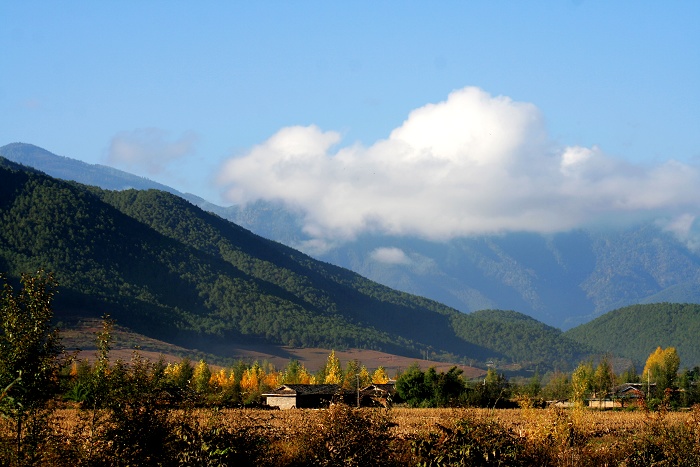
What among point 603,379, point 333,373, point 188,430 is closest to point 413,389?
point 333,373

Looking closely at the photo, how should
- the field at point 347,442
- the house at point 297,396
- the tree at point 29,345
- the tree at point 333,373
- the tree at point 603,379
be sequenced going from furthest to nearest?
the tree at point 333,373 < the tree at point 603,379 < the house at point 297,396 < the field at point 347,442 < the tree at point 29,345

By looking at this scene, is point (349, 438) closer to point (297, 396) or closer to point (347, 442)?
point (347, 442)

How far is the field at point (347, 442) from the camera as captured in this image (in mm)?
23203

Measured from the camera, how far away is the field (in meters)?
23.2

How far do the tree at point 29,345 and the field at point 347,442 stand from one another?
110cm

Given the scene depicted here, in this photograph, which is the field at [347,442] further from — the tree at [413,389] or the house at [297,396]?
the tree at [413,389]

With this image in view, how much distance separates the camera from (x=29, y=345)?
21.9 meters

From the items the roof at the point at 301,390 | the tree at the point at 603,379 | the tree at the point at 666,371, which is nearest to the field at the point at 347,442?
the roof at the point at 301,390

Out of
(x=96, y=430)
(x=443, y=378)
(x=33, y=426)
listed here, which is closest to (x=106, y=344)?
(x=96, y=430)

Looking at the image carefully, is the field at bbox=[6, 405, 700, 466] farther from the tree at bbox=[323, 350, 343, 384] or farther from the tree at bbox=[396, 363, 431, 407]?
the tree at bbox=[323, 350, 343, 384]

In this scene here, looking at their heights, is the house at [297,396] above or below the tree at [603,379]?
below

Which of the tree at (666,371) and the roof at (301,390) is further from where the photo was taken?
the tree at (666,371)

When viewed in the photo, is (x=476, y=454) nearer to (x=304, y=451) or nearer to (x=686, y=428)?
(x=304, y=451)

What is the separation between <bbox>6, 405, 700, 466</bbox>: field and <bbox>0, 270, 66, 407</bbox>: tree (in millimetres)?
1101
